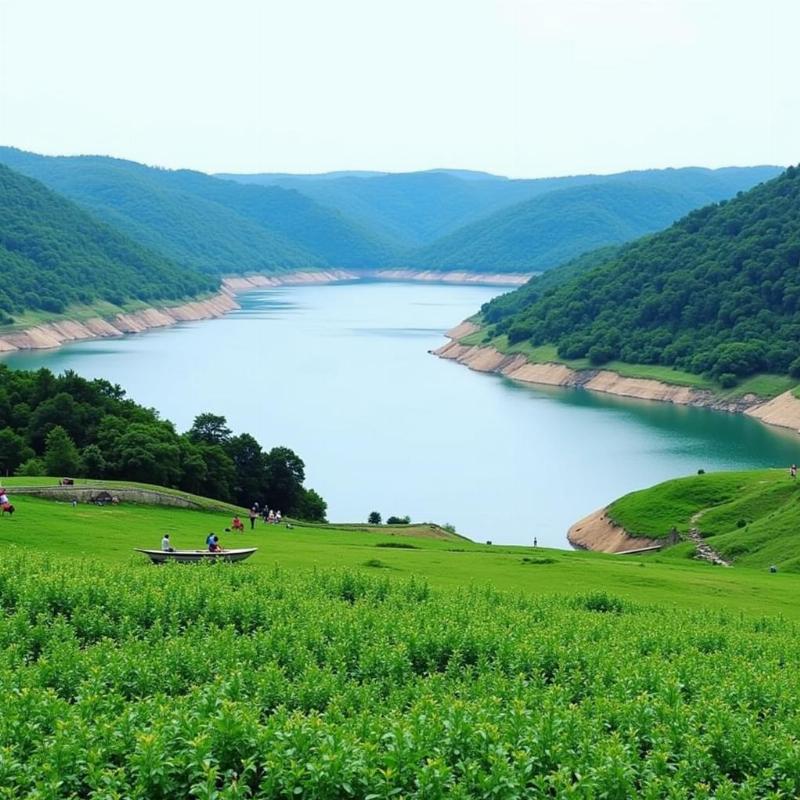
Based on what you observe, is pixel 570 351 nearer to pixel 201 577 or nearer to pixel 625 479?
pixel 625 479

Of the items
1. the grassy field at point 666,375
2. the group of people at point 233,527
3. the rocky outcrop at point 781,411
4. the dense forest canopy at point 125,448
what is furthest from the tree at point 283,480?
the grassy field at point 666,375

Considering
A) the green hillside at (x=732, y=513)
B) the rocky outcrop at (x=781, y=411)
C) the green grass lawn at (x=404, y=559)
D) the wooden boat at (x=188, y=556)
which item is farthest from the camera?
the rocky outcrop at (x=781, y=411)

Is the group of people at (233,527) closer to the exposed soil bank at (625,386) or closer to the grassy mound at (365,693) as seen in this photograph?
the grassy mound at (365,693)

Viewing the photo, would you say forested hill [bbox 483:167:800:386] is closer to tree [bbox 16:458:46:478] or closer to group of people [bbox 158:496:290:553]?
group of people [bbox 158:496:290:553]

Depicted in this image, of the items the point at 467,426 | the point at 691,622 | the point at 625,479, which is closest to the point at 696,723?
the point at 691,622

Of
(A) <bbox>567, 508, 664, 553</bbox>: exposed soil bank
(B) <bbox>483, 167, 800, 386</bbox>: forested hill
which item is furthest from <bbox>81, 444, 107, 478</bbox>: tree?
(B) <bbox>483, 167, 800, 386</bbox>: forested hill
